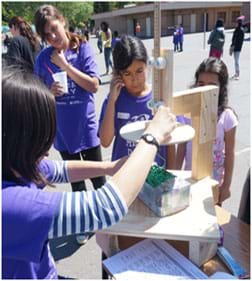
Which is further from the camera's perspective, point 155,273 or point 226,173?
point 226,173

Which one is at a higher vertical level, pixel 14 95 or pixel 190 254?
pixel 14 95

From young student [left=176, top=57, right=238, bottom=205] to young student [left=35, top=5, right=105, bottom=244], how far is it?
2.40 feet

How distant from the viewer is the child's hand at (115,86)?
1514mm

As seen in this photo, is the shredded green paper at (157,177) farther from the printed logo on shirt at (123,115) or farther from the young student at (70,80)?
the young student at (70,80)

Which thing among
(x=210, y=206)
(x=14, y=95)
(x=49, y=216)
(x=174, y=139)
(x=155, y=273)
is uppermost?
(x=14, y=95)

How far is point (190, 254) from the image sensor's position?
99 cm

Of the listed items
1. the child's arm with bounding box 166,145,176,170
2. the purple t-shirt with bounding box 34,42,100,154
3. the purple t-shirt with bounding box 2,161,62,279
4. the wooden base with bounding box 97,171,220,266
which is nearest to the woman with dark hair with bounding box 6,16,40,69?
the purple t-shirt with bounding box 34,42,100,154

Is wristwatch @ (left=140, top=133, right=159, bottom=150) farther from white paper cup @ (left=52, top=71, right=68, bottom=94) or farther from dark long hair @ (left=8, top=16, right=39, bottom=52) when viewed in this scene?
dark long hair @ (left=8, top=16, right=39, bottom=52)

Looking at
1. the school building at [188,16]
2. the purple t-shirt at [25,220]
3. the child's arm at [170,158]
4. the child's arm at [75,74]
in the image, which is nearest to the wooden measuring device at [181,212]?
the child's arm at [170,158]

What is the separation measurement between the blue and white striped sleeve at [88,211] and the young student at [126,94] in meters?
0.75

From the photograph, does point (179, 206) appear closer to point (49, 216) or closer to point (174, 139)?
point (174, 139)

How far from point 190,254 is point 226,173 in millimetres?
659

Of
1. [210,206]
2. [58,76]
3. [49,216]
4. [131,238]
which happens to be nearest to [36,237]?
[49,216]

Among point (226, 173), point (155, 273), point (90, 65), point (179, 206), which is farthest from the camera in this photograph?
point (90, 65)
